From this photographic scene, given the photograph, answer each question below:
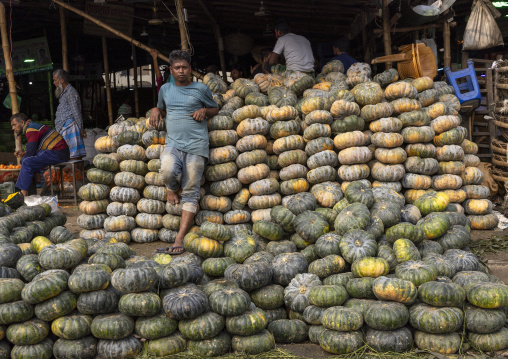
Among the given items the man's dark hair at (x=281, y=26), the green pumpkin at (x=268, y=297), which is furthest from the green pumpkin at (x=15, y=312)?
the man's dark hair at (x=281, y=26)

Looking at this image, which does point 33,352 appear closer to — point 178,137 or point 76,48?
point 178,137

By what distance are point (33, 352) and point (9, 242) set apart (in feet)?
4.76

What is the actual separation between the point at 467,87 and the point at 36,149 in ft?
26.1

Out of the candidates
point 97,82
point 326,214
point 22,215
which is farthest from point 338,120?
point 97,82

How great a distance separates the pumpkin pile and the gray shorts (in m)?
0.30

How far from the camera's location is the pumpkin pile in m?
4.15

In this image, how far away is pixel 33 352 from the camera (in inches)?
164

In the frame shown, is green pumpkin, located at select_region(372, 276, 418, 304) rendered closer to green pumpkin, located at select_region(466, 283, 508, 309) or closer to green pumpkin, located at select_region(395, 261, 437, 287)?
green pumpkin, located at select_region(395, 261, 437, 287)

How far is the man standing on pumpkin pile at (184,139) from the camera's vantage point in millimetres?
6184

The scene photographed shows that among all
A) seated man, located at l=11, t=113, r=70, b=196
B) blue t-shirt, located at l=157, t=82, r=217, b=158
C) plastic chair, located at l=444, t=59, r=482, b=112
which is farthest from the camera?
seated man, located at l=11, t=113, r=70, b=196

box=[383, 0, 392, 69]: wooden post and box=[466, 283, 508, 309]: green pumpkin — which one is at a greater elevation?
box=[383, 0, 392, 69]: wooden post

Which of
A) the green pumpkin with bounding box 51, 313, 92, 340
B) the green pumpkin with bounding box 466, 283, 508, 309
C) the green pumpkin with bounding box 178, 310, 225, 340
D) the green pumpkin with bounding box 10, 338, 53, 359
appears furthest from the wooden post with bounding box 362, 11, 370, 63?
the green pumpkin with bounding box 10, 338, 53, 359

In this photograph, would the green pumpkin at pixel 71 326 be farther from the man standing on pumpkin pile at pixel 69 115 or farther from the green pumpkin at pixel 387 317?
the man standing on pumpkin pile at pixel 69 115

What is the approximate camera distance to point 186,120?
6.30m
